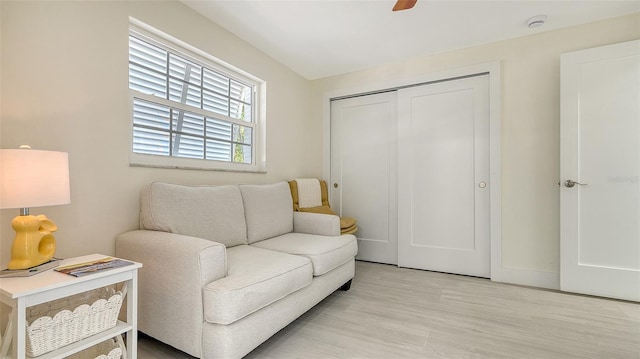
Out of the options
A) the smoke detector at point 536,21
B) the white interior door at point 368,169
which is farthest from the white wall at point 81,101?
the smoke detector at point 536,21

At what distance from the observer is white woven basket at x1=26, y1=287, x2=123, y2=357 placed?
1.09 m

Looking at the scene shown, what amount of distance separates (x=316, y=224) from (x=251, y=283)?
4.27 feet

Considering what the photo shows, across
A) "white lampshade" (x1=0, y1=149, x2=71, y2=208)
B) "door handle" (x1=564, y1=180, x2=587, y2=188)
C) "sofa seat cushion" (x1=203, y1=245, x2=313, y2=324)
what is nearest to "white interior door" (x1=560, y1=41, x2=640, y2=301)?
"door handle" (x1=564, y1=180, x2=587, y2=188)

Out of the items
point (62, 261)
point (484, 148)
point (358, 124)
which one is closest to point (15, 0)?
point (62, 261)

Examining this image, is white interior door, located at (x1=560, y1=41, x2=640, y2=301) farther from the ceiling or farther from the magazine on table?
the magazine on table

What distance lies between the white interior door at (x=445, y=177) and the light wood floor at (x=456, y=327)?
50cm

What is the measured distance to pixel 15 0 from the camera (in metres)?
1.41

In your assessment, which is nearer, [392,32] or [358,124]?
[392,32]

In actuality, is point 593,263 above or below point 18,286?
below

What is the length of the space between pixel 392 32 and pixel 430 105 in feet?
3.03

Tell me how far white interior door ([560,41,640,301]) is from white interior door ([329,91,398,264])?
1563 mm

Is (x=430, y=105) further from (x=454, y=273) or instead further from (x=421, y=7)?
(x=454, y=273)

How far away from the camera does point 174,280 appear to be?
4.83 ft

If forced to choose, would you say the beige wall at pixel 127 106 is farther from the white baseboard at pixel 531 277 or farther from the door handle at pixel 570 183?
the door handle at pixel 570 183
